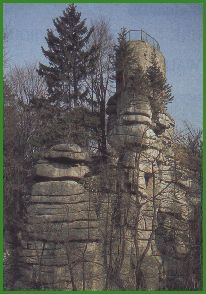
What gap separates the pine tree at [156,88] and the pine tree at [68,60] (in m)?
3.72

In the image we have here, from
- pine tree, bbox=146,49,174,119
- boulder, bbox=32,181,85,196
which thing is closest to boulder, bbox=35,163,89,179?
boulder, bbox=32,181,85,196

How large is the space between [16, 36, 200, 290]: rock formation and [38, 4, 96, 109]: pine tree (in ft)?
8.81

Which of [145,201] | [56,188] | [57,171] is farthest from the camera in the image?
[145,201]

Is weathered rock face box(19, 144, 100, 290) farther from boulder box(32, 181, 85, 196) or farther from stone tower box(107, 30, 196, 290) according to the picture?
stone tower box(107, 30, 196, 290)

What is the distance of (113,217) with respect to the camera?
2130cm

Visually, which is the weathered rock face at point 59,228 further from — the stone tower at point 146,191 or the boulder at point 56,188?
the stone tower at point 146,191

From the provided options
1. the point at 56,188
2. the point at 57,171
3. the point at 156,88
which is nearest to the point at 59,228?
the point at 56,188

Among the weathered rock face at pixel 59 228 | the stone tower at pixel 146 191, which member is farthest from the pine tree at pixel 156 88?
the weathered rock face at pixel 59 228

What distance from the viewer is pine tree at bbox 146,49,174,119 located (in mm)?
23719

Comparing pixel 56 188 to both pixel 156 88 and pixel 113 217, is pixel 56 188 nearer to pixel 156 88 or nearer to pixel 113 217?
pixel 113 217

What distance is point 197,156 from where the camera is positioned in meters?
22.0

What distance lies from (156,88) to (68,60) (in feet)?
17.9

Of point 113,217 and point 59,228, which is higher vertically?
point 113,217

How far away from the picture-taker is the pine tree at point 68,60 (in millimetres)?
24000
